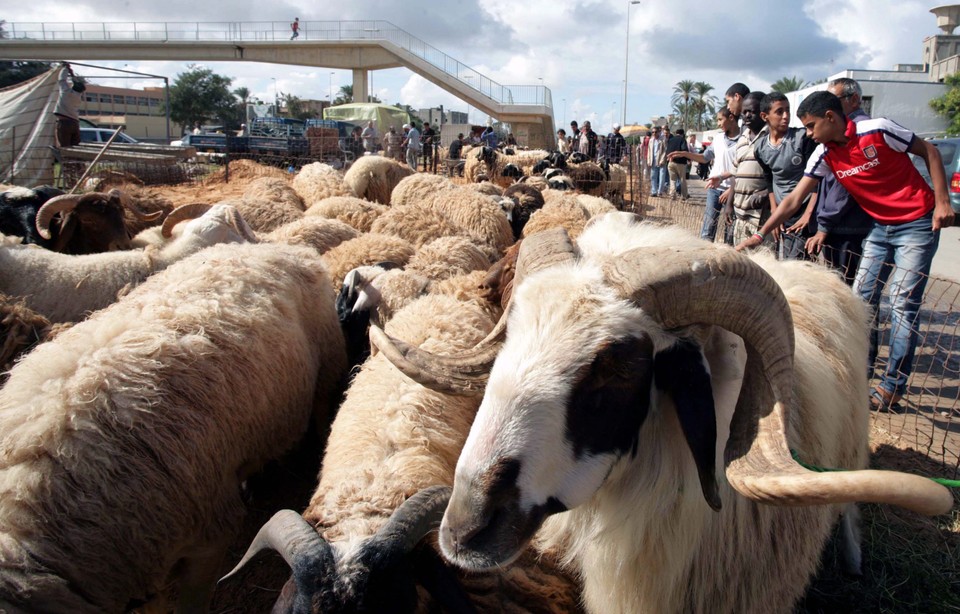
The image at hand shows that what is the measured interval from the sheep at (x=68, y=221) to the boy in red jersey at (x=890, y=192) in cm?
618

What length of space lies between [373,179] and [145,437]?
28.3 feet

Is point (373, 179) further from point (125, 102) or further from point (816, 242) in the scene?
point (125, 102)

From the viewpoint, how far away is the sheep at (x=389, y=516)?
6.81 feet

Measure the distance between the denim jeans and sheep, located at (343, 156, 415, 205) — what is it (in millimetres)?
11983

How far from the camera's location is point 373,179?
35.1 feet

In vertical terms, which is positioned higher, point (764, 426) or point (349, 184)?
point (349, 184)

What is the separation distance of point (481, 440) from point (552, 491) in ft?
→ 0.88

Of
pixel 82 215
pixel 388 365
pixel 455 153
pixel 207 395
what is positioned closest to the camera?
pixel 207 395

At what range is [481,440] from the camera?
167 centimetres

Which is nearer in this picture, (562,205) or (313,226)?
(313,226)

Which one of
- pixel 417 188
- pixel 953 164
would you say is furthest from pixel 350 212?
pixel 953 164

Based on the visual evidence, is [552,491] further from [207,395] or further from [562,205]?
[562,205]

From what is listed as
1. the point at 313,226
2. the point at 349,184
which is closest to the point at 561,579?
the point at 313,226

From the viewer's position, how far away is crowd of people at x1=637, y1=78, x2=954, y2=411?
423 cm
